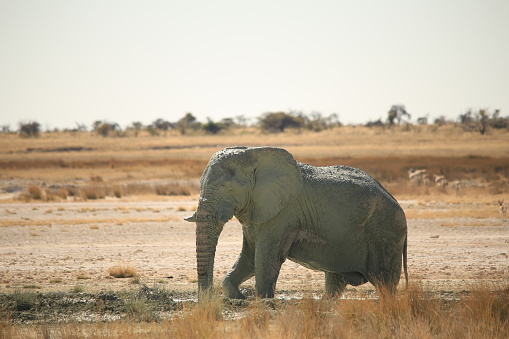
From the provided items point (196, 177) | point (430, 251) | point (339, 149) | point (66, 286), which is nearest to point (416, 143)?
point (339, 149)

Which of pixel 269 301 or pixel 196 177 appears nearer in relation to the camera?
pixel 269 301

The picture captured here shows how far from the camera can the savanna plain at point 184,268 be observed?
778cm

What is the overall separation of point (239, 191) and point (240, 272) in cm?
127

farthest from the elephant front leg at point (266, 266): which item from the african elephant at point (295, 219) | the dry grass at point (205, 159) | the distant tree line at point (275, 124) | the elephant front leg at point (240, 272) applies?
the distant tree line at point (275, 124)

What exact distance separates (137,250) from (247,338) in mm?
9166

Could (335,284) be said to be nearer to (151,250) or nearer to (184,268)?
Answer: (184,268)

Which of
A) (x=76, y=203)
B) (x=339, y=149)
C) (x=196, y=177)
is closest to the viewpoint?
(x=76, y=203)

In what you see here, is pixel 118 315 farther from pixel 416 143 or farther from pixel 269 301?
pixel 416 143

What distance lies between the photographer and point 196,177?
1502 inches

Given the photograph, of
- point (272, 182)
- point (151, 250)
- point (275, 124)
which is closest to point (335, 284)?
point (272, 182)

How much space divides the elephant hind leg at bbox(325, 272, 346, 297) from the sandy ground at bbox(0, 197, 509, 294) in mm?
287

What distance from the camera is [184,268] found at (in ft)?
45.1

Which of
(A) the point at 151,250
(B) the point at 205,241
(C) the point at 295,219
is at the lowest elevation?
(A) the point at 151,250

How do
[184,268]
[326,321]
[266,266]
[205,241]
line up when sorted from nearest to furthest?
[326,321] → [205,241] → [266,266] → [184,268]
